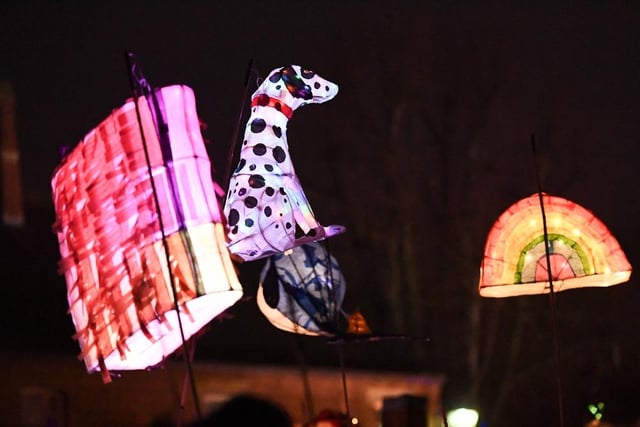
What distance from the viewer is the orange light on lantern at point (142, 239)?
5352 mm

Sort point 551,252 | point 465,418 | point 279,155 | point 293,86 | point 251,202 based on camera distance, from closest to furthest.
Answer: point 251,202
point 279,155
point 293,86
point 551,252
point 465,418

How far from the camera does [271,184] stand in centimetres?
645

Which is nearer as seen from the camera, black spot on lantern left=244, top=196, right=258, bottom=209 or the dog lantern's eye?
black spot on lantern left=244, top=196, right=258, bottom=209

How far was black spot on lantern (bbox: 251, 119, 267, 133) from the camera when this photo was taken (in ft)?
21.6

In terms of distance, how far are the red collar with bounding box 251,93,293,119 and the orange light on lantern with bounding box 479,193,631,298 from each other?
1612 mm

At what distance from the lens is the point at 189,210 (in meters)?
5.42

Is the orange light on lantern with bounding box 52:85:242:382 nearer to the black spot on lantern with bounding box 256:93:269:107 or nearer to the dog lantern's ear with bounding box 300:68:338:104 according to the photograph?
the black spot on lantern with bounding box 256:93:269:107

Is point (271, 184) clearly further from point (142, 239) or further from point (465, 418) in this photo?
point (465, 418)

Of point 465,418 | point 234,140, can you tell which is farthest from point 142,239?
point 465,418

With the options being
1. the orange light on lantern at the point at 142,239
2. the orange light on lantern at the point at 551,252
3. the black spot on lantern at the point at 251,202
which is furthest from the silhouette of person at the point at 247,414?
the orange light on lantern at the point at 551,252

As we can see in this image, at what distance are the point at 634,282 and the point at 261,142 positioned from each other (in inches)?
582

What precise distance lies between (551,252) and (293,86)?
5.96ft

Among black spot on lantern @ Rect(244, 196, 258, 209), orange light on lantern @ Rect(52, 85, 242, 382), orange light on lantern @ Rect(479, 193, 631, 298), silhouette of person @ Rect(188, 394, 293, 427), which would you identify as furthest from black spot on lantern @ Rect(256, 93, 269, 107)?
silhouette of person @ Rect(188, 394, 293, 427)

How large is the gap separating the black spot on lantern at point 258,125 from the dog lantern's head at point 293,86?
0.15 metres
